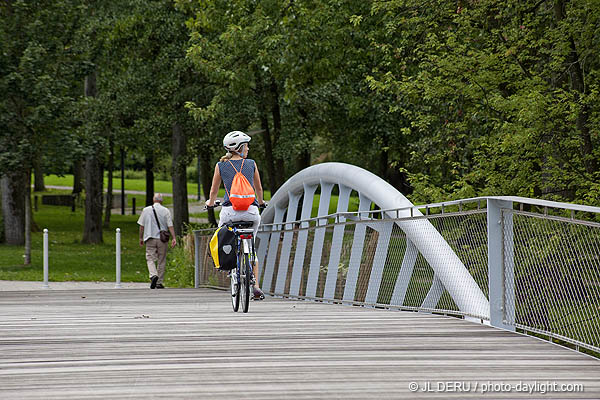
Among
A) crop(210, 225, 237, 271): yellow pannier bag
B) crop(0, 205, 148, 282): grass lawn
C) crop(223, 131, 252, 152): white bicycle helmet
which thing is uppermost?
crop(223, 131, 252, 152): white bicycle helmet

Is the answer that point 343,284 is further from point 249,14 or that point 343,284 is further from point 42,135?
point 42,135

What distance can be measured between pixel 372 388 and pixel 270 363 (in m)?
0.89

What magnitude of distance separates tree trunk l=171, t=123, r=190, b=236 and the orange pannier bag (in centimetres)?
1959

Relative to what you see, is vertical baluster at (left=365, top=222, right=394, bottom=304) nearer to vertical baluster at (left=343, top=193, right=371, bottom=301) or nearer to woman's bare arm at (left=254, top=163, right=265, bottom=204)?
vertical baluster at (left=343, top=193, right=371, bottom=301)

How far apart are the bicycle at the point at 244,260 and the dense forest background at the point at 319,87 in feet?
15.6

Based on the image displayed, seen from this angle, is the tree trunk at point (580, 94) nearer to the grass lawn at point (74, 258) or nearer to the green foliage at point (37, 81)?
the grass lawn at point (74, 258)

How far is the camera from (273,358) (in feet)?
18.2

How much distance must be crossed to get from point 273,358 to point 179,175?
24.9m

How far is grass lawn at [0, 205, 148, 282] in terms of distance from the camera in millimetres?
23266

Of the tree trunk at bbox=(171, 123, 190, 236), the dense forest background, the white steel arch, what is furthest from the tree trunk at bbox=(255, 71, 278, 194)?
the white steel arch

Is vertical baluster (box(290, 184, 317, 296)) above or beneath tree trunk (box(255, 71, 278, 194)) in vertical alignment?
beneath

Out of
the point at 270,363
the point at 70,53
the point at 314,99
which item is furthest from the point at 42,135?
the point at 270,363

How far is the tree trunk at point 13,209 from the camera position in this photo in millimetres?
30609

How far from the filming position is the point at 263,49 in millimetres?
20984
